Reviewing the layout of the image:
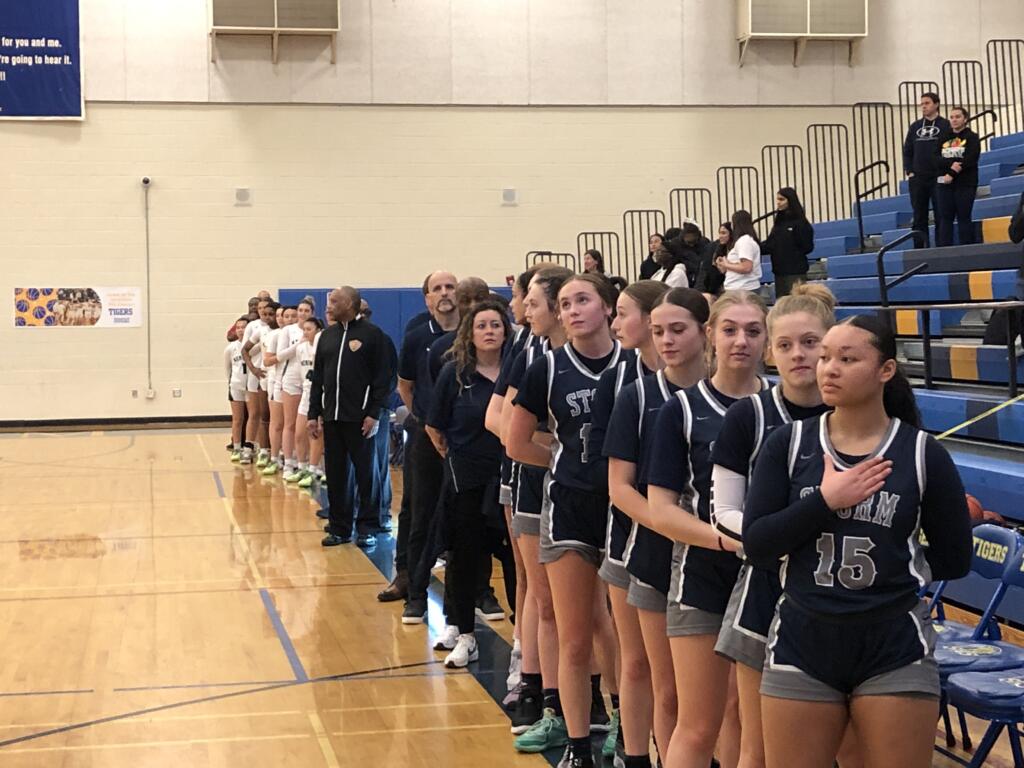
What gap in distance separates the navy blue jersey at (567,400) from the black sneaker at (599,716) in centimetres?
118

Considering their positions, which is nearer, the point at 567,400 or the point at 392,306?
the point at 567,400

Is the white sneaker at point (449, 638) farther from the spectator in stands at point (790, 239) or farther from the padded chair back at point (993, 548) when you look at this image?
the spectator in stands at point (790, 239)

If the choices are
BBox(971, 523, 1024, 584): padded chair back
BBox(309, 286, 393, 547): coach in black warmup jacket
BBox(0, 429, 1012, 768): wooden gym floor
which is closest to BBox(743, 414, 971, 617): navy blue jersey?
BBox(971, 523, 1024, 584): padded chair back

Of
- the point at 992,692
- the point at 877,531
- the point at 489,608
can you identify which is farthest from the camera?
the point at 489,608

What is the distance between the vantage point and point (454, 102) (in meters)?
19.1

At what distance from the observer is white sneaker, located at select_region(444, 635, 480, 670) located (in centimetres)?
612

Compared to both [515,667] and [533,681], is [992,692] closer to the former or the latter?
[533,681]

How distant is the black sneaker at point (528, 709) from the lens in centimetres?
515

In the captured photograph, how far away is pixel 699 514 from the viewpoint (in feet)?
11.1

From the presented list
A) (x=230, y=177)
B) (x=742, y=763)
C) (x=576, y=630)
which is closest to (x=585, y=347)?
(x=576, y=630)

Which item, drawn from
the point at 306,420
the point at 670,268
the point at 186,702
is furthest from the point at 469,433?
the point at 670,268

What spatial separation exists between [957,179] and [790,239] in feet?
8.71

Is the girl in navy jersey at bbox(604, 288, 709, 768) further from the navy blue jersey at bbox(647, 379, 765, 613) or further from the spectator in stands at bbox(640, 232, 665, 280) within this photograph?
the spectator in stands at bbox(640, 232, 665, 280)

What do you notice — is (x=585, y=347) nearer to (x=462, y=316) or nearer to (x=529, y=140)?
(x=462, y=316)
